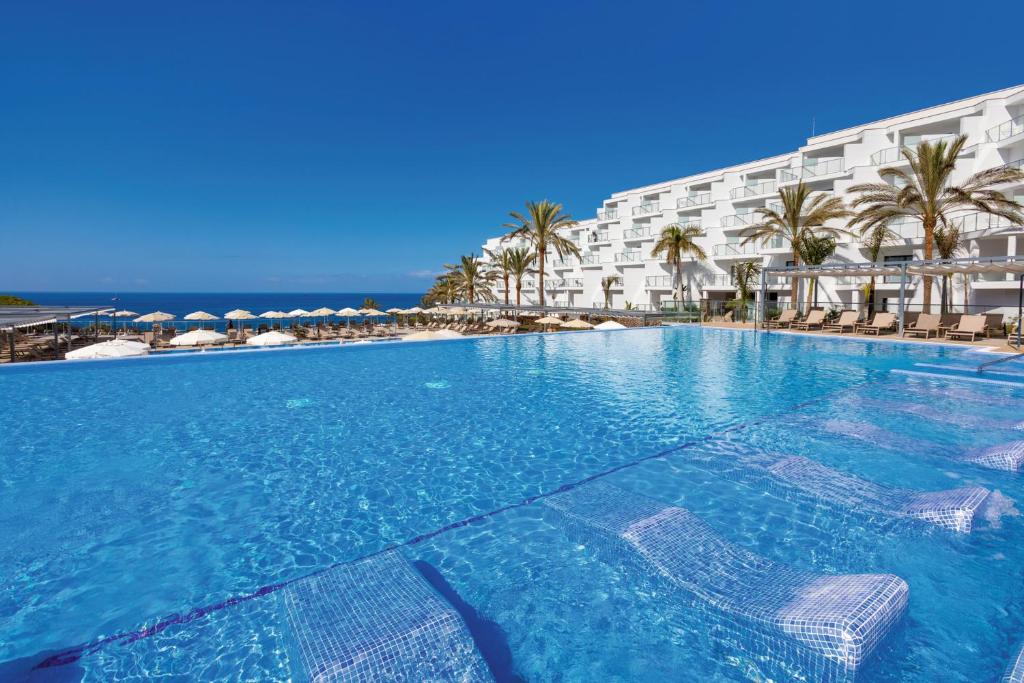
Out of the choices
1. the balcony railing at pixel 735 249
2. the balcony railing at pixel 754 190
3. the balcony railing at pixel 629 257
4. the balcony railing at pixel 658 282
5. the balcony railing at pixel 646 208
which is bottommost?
the balcony railing at pixel 658 282

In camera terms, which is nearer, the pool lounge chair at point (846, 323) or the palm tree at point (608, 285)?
the pool lounge chair at point (846, 323)

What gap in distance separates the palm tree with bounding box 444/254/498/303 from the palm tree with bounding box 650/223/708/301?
52.3 feet

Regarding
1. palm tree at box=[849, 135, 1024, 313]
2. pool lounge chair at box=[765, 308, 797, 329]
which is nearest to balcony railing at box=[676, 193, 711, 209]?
palm tree at box=[849, 135, 1024, 313]

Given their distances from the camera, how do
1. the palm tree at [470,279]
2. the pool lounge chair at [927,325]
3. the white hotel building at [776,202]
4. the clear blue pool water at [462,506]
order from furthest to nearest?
the palm tree at [470,279] < the white hotel building at [776,202] < the pool lounge chair at [927,325] < the clear blue pool water at [462,506]

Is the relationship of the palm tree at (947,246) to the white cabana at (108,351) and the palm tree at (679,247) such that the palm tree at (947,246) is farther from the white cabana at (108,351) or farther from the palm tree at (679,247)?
the white cabana at (108,351)

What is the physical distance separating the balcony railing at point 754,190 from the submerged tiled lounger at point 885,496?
3028 cm

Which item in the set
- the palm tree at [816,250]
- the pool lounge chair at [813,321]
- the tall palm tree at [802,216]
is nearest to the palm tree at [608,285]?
the tall palm tree at [802,216]

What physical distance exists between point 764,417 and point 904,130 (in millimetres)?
27282

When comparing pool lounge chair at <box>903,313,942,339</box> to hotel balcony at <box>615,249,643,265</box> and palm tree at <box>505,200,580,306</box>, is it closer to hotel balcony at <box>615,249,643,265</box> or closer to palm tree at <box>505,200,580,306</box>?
palm tree at <box>505,200,580,306</box>

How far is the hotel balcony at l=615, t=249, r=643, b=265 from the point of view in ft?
131

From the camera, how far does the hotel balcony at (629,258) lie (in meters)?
39.9

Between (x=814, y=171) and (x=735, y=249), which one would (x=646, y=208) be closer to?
(x=735, y=249)

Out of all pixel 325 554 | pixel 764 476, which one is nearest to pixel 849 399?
pixel 764 476

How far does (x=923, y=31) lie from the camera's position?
25.0 meters
